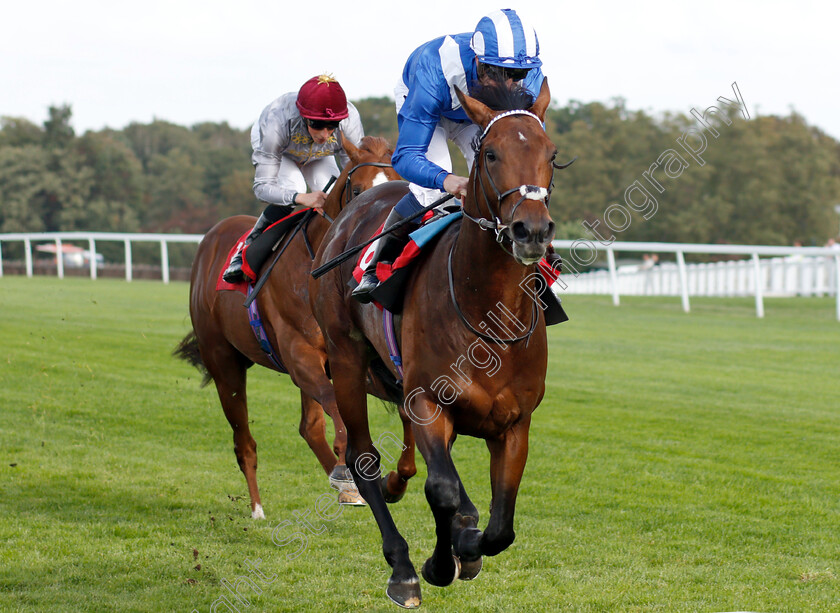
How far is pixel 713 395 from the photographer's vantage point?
389 inches

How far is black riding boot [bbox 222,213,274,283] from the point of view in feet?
20.3

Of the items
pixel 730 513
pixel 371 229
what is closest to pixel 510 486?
pixel 371 229

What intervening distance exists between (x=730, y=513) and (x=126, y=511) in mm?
3625

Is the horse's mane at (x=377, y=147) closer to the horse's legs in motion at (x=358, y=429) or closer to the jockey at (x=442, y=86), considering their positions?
the jockey at (x=442, y=86)

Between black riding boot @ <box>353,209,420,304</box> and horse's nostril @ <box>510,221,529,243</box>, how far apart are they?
1026mm

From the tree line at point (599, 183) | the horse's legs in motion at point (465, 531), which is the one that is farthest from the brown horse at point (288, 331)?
the tree line at point (599, 183)

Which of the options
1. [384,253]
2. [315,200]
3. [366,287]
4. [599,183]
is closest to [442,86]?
[384,253]

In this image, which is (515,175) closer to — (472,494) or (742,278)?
(472,494)

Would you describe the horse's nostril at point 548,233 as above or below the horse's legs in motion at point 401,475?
above

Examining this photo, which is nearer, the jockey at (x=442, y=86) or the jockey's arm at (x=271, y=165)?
the jockey at (x=442, y=86)

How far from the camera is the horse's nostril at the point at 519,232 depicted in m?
3.01

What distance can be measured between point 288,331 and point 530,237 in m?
2.99

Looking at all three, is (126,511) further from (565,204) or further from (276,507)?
(565,204)

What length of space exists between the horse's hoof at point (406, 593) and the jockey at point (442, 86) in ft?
3.86
